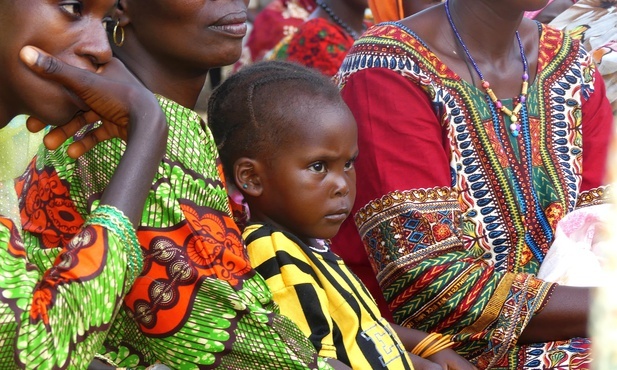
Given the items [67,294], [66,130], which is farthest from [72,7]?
[67,294]

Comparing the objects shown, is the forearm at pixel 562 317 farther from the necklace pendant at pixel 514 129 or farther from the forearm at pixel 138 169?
the forearm at pixel 138 169

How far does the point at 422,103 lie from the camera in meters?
3.13

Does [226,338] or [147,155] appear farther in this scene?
[226,338]

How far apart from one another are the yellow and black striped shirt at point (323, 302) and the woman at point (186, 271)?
0.47 ft

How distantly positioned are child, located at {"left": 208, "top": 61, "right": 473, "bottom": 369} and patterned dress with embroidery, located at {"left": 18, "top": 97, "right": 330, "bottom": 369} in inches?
10.6

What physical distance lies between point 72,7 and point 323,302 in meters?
0.97

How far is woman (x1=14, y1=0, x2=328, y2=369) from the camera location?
2234mm

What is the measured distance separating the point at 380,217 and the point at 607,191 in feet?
2.92

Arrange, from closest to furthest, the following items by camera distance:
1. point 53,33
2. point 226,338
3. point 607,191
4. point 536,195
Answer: point 53,33 < point 226,338 < point 536,195 < point 607,191

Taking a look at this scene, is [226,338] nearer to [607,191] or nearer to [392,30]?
[392,30]

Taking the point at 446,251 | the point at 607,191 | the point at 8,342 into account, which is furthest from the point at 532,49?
the point at 8,342

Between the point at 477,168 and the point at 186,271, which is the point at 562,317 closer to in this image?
the point at 477,168

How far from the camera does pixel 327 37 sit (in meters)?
6.11

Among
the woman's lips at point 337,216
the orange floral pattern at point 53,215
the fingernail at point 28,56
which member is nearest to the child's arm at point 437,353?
the woman's lips at point 337,216
